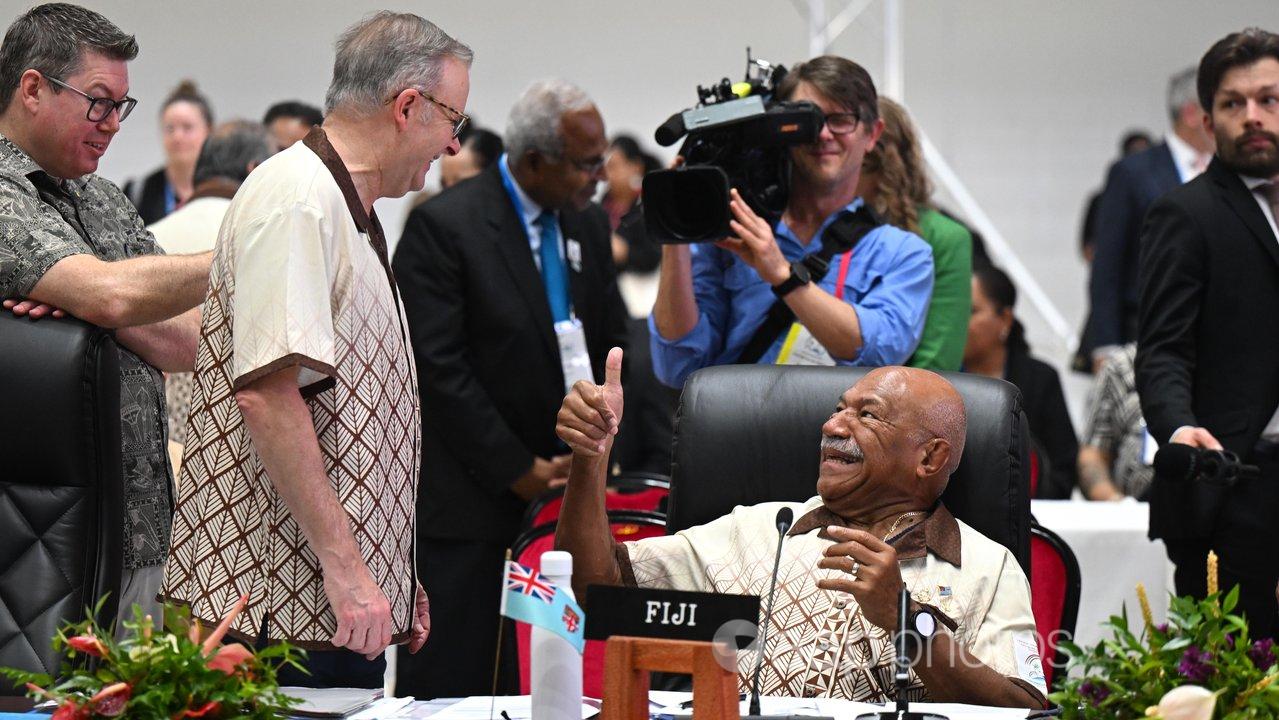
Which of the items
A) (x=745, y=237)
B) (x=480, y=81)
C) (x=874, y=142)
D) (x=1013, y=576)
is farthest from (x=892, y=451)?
(x=480, y=81)

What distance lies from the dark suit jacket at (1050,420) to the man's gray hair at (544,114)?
192 centimetres

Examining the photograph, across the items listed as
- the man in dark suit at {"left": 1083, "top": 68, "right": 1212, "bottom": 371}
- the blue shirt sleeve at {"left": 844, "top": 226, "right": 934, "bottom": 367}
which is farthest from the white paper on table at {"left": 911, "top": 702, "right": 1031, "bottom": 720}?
the man in dark suit at {"left": 1083, "top": 68, "right": 1212, "bottom": 371}

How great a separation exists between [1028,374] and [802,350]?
6.54 feet

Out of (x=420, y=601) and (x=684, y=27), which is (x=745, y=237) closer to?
(x=420, y=601)

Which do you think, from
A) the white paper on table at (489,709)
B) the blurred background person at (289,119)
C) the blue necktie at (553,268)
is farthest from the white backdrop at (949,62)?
the white paper on table at (489,709)

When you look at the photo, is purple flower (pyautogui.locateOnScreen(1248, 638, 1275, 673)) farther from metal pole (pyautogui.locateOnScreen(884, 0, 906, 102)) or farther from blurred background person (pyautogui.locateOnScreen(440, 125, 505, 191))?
metal pole (pyautogui.locateOnScreen(884, 0, 906, 102))

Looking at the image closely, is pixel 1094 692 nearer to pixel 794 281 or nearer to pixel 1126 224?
pixel 794 281

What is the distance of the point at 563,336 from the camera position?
11.7ft

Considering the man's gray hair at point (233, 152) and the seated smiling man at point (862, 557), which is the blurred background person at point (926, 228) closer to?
the seated smiling man at point (862, 557)

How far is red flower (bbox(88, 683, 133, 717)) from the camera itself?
1496mm

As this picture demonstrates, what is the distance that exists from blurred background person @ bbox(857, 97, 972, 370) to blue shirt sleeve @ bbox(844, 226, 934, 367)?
168 millimetres

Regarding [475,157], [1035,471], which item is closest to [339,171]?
[1035,471]

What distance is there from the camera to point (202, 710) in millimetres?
1494

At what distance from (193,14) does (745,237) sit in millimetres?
5964
